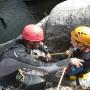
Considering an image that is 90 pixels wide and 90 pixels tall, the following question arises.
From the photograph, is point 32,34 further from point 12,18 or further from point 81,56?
point 12,18

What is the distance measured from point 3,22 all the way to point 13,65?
338cm

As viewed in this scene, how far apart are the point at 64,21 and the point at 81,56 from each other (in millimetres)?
1533

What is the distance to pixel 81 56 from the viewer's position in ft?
27.6

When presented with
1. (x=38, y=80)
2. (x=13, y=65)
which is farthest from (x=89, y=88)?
(x=13, y=65)

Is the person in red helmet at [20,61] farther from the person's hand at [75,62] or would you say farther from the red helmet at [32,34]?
the person's hand at [75,62]

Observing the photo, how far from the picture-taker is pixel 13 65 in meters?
7.77

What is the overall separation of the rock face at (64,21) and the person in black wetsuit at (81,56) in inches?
40.3

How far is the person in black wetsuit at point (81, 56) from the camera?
8211 millimetres

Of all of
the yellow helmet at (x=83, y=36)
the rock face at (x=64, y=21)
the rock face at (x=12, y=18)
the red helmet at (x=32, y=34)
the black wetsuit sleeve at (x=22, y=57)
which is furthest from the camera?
the rock face at (x=12, y=18)

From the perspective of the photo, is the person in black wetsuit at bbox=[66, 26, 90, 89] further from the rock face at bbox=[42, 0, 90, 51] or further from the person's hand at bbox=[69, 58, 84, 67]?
the rock face at bbox=[42, 0, 90, 51]

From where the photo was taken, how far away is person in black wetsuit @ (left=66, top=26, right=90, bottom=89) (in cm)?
821

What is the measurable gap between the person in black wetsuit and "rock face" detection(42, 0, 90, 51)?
1.02 meters

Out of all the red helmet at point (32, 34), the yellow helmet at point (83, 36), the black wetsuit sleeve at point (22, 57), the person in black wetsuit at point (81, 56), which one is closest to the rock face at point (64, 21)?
the person in black wetsuit at point (81, 56)

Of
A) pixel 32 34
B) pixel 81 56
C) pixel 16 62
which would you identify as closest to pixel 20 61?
pixel 16 62
